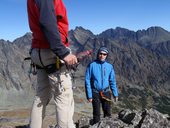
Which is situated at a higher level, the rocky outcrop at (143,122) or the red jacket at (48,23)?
the red jacket at (48,23)

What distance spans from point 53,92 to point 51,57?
92cm

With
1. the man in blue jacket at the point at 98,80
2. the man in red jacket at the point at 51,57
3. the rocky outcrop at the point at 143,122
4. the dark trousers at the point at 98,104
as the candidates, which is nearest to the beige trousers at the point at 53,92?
the man in red jacket at the point at 51,57

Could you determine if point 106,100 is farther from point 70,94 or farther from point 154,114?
point 70,94

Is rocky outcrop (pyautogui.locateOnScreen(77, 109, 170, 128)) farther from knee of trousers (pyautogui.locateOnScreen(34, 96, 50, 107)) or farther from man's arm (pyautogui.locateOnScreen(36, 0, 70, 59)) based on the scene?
man's arm (pyautogui.locateOnScreen(36, 0, 70, 59))

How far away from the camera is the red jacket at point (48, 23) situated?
745 cm

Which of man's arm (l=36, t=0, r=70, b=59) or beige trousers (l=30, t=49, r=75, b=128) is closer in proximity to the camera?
man's arm (l=36, t=0, r=70, b=59)

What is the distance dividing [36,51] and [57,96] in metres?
1.22

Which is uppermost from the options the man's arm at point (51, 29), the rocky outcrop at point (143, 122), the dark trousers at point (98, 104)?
the man's arm at point (51, 29)

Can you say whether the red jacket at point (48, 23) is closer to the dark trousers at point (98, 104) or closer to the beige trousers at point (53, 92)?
the beige trousers at point (53, 92)

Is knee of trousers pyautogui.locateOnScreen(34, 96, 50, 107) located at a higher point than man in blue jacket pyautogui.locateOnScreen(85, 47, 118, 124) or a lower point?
lower

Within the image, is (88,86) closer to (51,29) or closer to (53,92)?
(53,92)

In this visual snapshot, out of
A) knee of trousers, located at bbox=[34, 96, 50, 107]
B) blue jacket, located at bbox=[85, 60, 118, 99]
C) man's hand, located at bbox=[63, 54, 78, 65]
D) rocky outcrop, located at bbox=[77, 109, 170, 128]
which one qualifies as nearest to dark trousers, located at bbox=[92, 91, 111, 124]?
blue jacket, located at bbox=[85, 60, 118, 99]

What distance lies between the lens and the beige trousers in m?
8.17

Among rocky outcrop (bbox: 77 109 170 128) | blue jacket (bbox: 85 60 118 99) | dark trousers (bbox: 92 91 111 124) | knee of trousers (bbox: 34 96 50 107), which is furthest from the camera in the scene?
dark trousers (bbox: 92 91 111 124)
